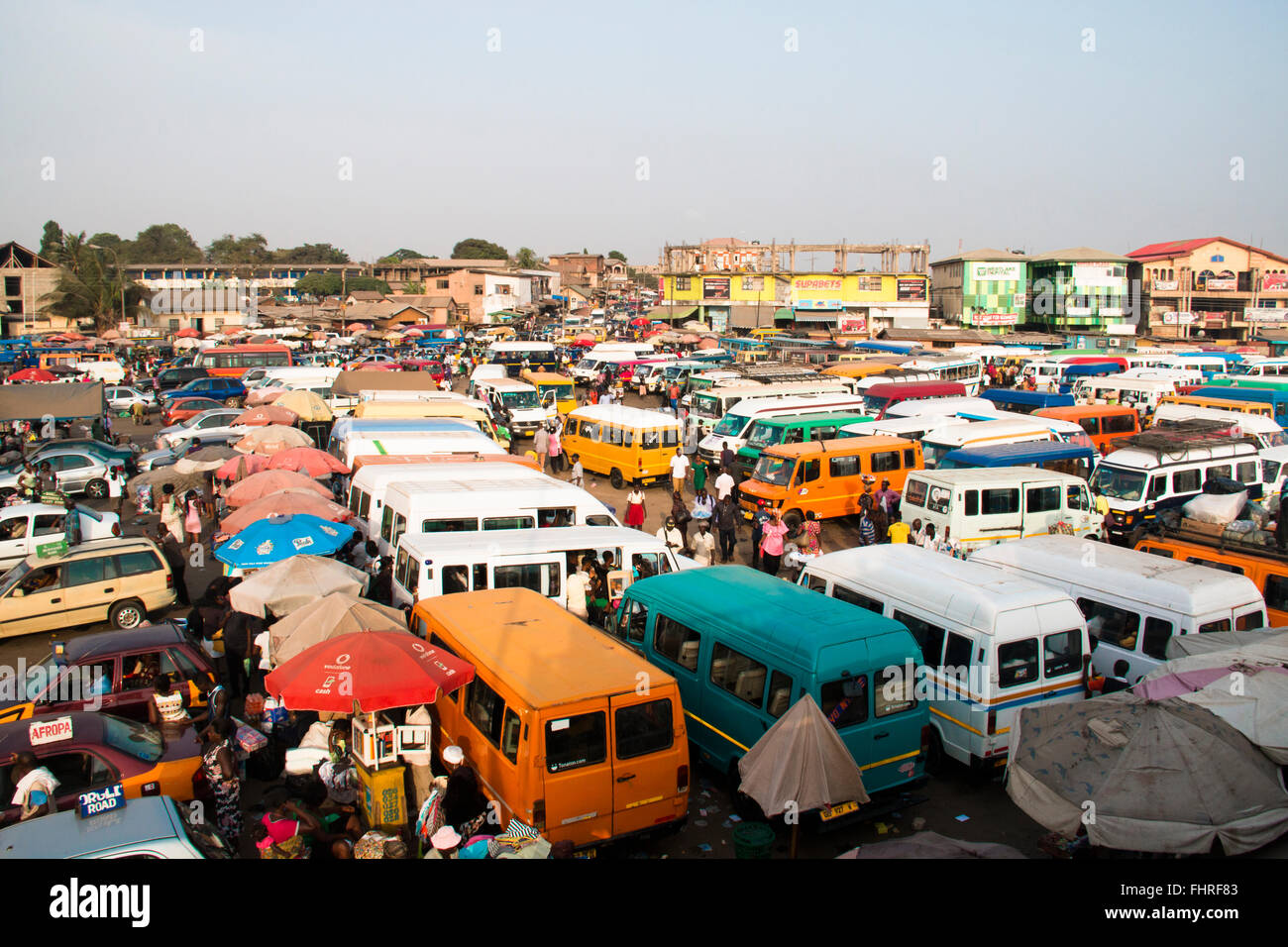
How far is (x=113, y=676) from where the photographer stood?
A: 8.97 meters

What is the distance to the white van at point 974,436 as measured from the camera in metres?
19.6

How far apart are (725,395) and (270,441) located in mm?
13289

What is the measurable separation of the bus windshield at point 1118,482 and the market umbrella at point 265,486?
1452 cm

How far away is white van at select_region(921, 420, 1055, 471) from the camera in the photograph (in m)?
19.6

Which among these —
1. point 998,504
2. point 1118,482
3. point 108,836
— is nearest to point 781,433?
point 998,504

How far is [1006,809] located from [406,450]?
13.8m

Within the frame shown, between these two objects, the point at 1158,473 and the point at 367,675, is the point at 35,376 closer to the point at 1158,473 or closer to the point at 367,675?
the point at 367,675

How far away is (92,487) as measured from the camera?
20625 millimetres

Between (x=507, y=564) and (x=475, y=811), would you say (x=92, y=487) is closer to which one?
(x=507, y=564)

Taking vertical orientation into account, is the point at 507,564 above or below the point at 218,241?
below
